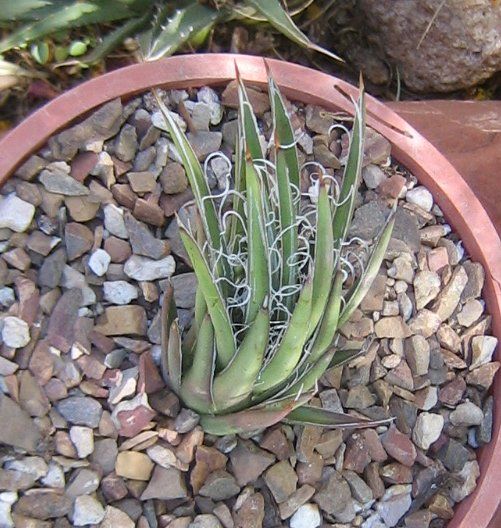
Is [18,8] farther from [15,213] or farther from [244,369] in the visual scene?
[244,369]

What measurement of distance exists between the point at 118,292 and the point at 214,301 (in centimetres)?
31

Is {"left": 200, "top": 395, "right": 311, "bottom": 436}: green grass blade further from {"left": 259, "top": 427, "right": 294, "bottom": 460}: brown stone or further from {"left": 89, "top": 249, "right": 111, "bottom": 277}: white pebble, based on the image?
{"left": 89, "top": 249, "right": 111, "bottom": 277}: white pebble

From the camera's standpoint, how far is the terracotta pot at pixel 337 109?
123 cm

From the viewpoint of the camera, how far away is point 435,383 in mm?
1326

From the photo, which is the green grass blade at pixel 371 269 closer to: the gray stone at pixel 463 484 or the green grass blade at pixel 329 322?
the green grass blade at pixel 329 322

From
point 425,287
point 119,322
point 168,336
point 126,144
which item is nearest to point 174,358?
point 168,336

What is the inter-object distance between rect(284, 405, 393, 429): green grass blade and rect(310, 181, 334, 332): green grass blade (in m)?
0.19

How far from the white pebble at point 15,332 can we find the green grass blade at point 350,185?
43 centimetres

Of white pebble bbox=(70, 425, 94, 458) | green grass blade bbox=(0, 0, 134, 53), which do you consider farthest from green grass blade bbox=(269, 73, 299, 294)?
green grass blade bbox=(0, 0, 134, 53)

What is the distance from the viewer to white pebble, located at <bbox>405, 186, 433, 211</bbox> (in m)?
1.38

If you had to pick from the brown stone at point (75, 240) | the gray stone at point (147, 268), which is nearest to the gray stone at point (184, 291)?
the gray stone at point (147, 268)

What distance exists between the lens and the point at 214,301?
947mm

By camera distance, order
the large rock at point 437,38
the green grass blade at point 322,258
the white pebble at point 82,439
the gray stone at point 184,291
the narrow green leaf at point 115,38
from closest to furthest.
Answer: the green grass blade at point 322,258, the white pebble at point 82,439, the gray stone at point 184,291, the narrow green leaf at point 115,38, the large rock at point 437,38

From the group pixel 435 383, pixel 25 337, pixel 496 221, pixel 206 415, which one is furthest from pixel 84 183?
pixel 496 221
